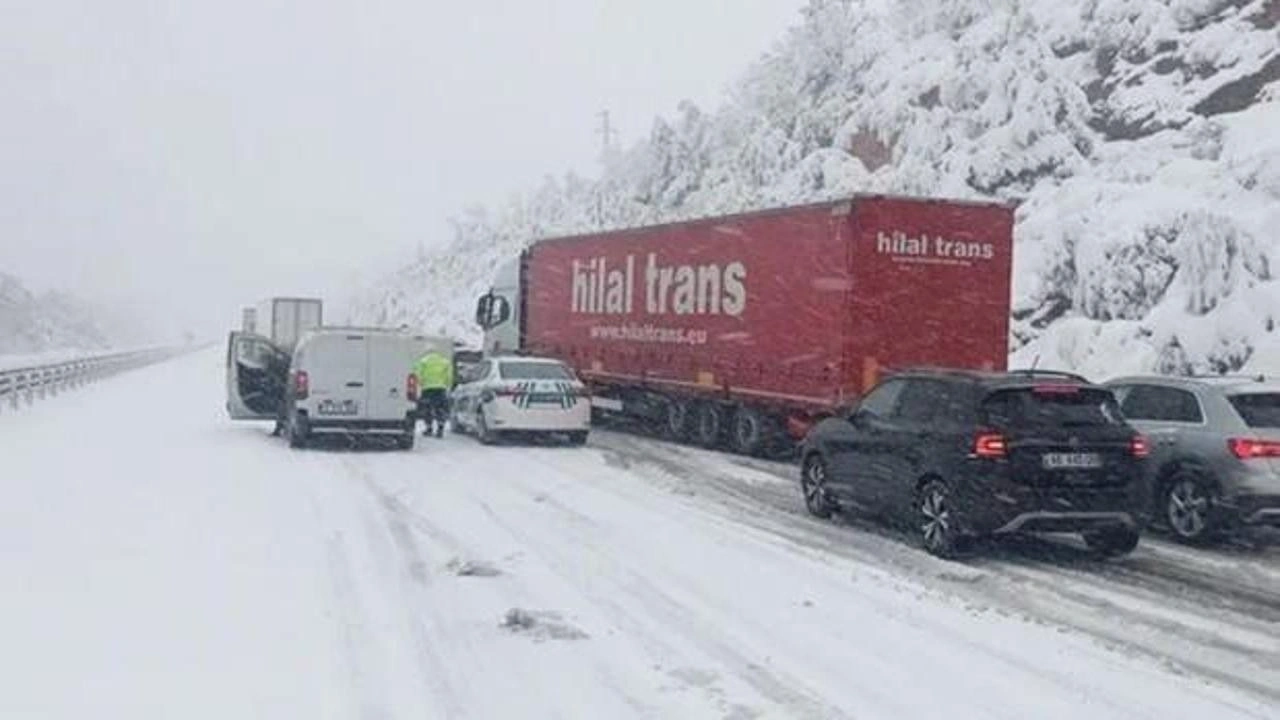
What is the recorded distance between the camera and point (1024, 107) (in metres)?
37.1

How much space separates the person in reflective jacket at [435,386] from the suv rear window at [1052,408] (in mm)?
12524

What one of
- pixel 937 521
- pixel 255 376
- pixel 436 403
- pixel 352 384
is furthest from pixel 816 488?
pixel 255 376

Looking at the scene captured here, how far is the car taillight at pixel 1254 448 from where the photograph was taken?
12117 millimetres

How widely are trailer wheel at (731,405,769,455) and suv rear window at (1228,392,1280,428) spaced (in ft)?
26.5

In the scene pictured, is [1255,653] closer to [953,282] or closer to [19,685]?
[19,685]

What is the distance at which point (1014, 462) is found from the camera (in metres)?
10.9

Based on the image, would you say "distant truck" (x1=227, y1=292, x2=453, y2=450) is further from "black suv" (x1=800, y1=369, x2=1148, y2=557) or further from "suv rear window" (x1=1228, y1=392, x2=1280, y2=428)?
"suv rear window" (x1=1228, y1=392, x2=1280, y2=428)

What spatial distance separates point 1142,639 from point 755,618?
92.9 inches

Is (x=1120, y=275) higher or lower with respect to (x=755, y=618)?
higher

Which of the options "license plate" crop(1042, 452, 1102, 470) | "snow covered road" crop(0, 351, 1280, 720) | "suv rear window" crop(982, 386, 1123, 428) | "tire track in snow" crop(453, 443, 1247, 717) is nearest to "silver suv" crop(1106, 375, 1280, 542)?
"snow covered road" crop(0, 351, 1280, 720)

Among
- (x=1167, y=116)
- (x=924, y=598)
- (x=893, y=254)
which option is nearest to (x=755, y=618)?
(x=924, y=598)

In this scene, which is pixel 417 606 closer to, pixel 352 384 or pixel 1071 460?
pixel 1071 460

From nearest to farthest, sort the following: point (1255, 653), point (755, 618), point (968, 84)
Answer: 1. point (1255, 653)
2. point (755, 618)
3. point (968, 84)

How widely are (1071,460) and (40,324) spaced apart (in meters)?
134
